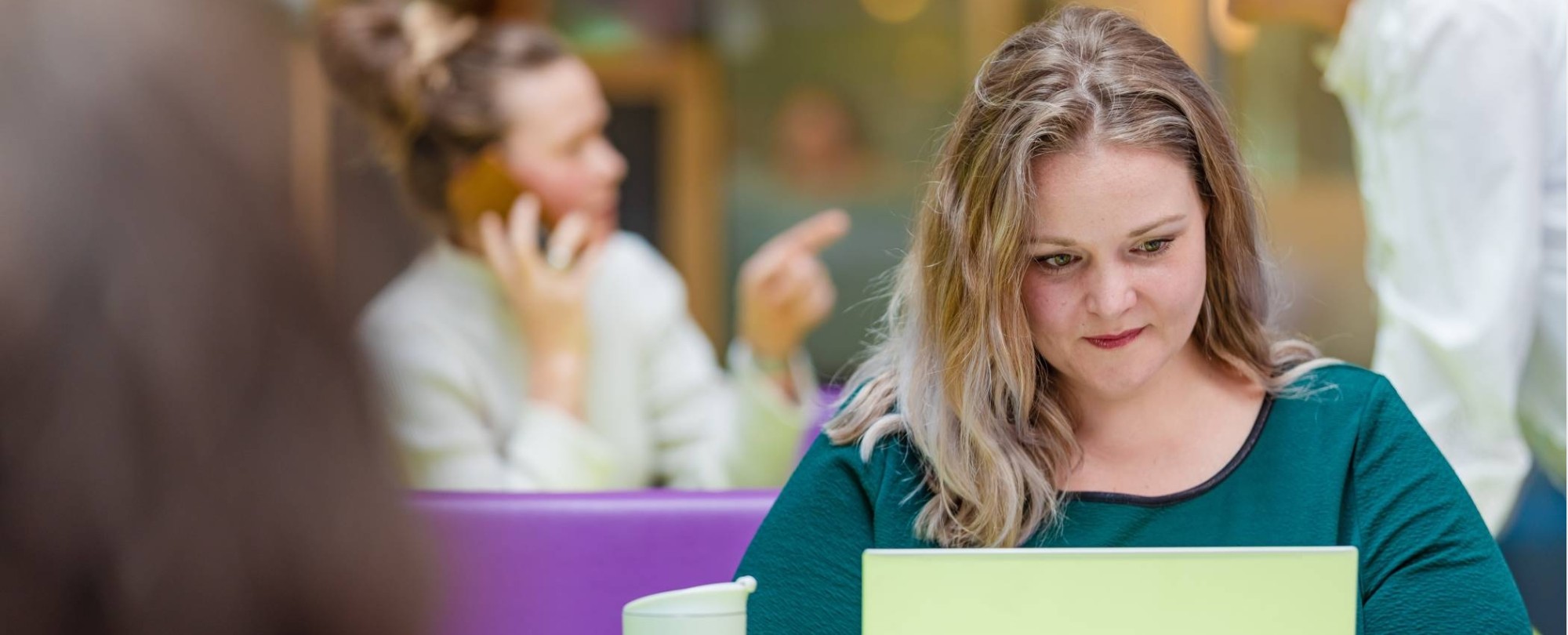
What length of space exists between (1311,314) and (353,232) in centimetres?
431

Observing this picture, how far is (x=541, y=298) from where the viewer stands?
2.63m

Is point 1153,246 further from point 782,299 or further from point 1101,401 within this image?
point 782,299

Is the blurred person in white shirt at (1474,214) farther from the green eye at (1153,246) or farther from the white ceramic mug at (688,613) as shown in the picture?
the white ceramic mug at (688,613)

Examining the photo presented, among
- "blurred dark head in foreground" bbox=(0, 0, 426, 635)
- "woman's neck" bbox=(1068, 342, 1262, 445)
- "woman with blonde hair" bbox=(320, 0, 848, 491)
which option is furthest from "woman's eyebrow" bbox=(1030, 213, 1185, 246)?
"woman with blonde hair" bbox=(320, 0, 848, 491)

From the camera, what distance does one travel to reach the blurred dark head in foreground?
542 mm

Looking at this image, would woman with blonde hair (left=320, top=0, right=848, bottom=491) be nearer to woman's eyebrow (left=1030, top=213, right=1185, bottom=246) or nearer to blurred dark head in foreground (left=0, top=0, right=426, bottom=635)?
woman's eyebrow (left=1030, top=213, right=1185, bottom=246)

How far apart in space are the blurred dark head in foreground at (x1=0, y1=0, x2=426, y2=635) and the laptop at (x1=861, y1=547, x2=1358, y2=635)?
1.74ft

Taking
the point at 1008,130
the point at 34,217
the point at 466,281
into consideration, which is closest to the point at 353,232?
the point at 34,217

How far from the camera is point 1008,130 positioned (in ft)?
4.53

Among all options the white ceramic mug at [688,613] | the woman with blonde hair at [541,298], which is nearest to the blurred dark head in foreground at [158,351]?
the white ceramic mug at [688,613]

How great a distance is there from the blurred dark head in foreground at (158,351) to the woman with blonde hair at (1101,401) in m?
0.89

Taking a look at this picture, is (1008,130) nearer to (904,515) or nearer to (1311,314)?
(904,515)

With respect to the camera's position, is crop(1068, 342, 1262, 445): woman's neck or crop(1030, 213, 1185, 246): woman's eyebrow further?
crop(1068, 342, 1262, 445): woman's neck

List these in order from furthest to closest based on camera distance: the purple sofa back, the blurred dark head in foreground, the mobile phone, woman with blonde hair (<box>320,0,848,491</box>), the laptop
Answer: the mobile phone, woman with blonde hair (<box>320,0,848,491</box>), the purple sofa back, the laptop, the blurred dark head in foreground
